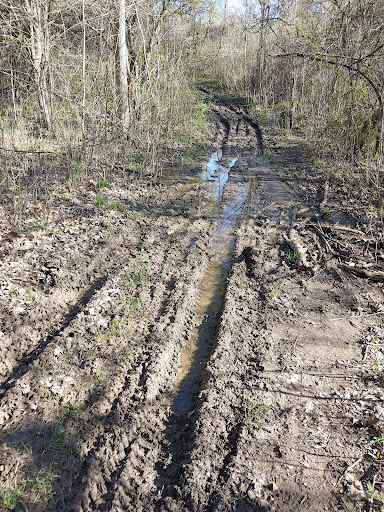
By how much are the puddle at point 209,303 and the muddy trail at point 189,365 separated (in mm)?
23

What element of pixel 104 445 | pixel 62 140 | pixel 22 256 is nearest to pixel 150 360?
pixel 104 445

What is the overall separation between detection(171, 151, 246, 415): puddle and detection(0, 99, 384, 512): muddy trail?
0.02 meters

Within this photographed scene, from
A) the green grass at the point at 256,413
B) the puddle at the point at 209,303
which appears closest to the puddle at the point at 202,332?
the puddle at the point at 209,303

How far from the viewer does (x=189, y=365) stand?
4.02 m

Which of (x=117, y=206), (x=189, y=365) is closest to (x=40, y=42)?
(x=117, y=206)

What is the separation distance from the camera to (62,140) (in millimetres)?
7180

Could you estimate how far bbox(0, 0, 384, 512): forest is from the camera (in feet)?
9.23

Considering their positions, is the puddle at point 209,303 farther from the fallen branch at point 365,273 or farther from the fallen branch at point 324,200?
the fallen branch at point 365,273

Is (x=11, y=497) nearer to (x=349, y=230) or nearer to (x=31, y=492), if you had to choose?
(x=31, y=492)

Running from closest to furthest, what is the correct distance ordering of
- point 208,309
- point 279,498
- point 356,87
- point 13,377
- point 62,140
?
point 279,498 < point 13,377 < point 208,309 < point 62,140 < point 356,87

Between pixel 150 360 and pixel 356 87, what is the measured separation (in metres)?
8.32

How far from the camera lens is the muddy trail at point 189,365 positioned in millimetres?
2754

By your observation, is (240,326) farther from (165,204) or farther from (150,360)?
(165,204)

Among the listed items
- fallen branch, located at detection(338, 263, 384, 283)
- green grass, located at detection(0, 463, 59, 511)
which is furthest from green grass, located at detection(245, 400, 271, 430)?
fallen branch, located at detection(338, 263, 384, 283)
